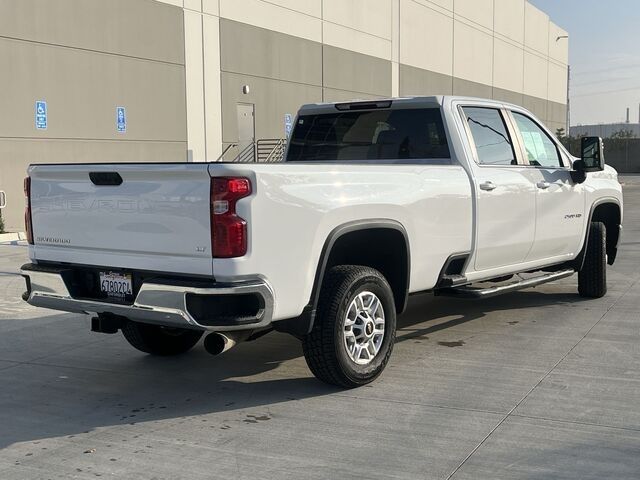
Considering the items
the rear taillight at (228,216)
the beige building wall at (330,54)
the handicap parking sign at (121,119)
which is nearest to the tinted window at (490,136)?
the rear taillight at (228,216)

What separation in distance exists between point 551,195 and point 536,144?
54 centimetres

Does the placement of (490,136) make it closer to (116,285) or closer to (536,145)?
(536,145)

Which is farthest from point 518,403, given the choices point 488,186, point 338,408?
point 488,186

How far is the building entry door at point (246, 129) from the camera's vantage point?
24281 millimetres

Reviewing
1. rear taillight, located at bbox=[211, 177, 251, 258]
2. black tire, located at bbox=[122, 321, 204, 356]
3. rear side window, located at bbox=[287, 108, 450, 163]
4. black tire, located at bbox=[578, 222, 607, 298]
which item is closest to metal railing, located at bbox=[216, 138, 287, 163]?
black tire, located at bbox=[578, 222, 607, 298]

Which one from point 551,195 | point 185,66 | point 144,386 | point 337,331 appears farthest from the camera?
point 185,66

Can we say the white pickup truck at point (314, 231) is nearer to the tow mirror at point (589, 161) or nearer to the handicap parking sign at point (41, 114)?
the tow mirror at point (589, 161)

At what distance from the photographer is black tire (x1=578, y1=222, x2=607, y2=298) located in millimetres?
8492

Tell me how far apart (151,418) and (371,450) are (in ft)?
5.00

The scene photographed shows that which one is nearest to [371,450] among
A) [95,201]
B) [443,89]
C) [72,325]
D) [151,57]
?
[95,201]

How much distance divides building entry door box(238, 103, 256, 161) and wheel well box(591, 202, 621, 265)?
647 inches

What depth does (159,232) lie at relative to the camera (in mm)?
4871

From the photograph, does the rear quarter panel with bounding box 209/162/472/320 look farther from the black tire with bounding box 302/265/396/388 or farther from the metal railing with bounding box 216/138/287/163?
the metal railing with bounding box 216/138/287/163

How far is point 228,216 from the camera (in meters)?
4.60
